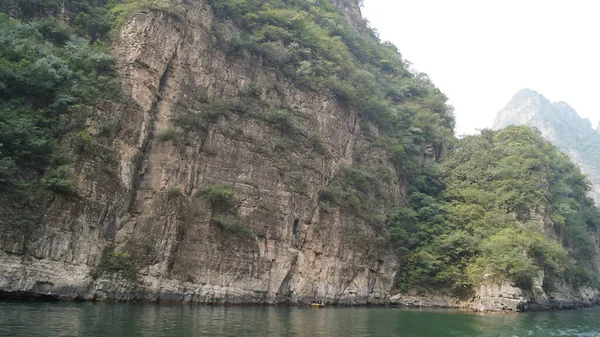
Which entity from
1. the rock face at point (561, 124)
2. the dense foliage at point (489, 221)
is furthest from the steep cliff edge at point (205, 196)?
the rock face at point (561, 124)

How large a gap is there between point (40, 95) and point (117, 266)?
1080cm

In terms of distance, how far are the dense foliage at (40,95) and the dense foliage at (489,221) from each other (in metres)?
26.1

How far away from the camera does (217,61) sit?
35.9 m

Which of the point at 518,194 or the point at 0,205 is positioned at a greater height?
the point at 518,194

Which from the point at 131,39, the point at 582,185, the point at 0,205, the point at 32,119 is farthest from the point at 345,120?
the point at 582,185

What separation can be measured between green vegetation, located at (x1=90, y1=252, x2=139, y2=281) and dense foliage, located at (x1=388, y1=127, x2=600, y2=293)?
71.8ft

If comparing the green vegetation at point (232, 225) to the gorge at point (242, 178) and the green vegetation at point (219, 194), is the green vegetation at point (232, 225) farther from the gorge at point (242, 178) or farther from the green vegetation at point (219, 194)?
the green vegetation at point (219, 194)

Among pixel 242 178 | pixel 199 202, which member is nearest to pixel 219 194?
pixel 199 202

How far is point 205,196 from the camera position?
30.5 m

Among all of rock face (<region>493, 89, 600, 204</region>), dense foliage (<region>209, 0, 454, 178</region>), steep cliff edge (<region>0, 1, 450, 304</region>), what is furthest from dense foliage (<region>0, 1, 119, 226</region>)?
rock face (<region>493, 89, 600, 204</region>)

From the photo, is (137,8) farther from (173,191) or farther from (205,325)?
(205,325)

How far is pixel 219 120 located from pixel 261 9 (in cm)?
1443

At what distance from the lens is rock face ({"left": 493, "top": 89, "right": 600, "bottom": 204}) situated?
152913 millimetres

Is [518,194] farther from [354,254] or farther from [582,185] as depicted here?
[582,185]
